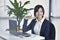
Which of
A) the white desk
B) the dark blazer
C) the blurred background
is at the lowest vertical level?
the white desk

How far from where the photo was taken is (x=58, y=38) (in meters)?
3.13

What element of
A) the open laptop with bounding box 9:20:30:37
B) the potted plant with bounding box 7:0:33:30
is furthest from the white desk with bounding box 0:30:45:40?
the potted plant with bounding box 7:0:33:30

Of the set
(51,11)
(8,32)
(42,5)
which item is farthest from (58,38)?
(8,32)

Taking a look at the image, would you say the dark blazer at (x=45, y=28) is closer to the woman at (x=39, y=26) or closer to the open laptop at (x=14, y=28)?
the woman at (x=39, y=26)

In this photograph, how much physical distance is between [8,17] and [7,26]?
0.48ft

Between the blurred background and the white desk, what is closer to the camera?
the white desk

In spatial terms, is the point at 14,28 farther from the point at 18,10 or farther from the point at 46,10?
the point at 46,10

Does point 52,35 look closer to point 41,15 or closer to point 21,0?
point 41,15

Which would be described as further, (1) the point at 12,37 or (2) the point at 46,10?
(2) the point at 46,10

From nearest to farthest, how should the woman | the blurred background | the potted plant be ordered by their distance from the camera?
1. the potted plant
2. the woman
3. the blurred background

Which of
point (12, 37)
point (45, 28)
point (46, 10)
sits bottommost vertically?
point (12, 37)

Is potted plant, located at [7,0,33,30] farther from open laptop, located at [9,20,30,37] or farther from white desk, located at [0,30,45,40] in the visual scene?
white desk, located at [0,30,45,40]

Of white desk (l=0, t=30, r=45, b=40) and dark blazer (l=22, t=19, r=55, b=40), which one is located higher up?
dark blazer (l=22, t=19, r=55, b=40)

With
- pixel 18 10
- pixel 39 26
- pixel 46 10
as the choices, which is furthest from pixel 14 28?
pixel 46 10
